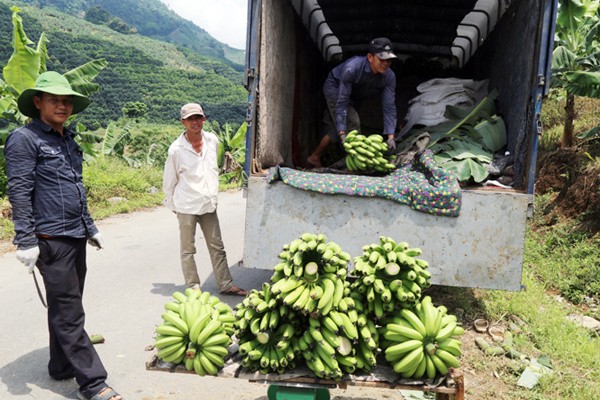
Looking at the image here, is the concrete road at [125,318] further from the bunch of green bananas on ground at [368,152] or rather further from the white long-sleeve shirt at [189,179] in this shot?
the bunch of green bananas on ground at [368,152]

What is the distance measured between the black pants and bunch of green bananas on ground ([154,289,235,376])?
0.99m

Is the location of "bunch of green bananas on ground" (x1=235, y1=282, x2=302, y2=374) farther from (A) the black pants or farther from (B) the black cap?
(B) the black cap

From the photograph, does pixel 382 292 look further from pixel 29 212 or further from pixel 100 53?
pixel 100 53

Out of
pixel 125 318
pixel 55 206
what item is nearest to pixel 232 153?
pixel 125 318

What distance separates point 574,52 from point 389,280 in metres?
9.61

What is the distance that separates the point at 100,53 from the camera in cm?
6238

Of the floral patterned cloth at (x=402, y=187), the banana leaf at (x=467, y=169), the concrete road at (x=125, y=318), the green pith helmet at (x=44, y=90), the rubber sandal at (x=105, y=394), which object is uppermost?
the green pith helmet at (x=44, y=90)

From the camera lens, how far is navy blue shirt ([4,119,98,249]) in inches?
125

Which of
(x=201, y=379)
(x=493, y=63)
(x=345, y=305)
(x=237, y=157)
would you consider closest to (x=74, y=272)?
(x=201, y=379)

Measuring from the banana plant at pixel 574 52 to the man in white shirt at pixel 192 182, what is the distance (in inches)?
214

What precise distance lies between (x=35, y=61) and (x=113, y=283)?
521 cm

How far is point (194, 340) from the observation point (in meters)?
2.65

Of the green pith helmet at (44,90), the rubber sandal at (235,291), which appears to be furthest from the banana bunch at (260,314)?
the rubber sandal at (235,291)

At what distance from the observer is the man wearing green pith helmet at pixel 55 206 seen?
126 inches
